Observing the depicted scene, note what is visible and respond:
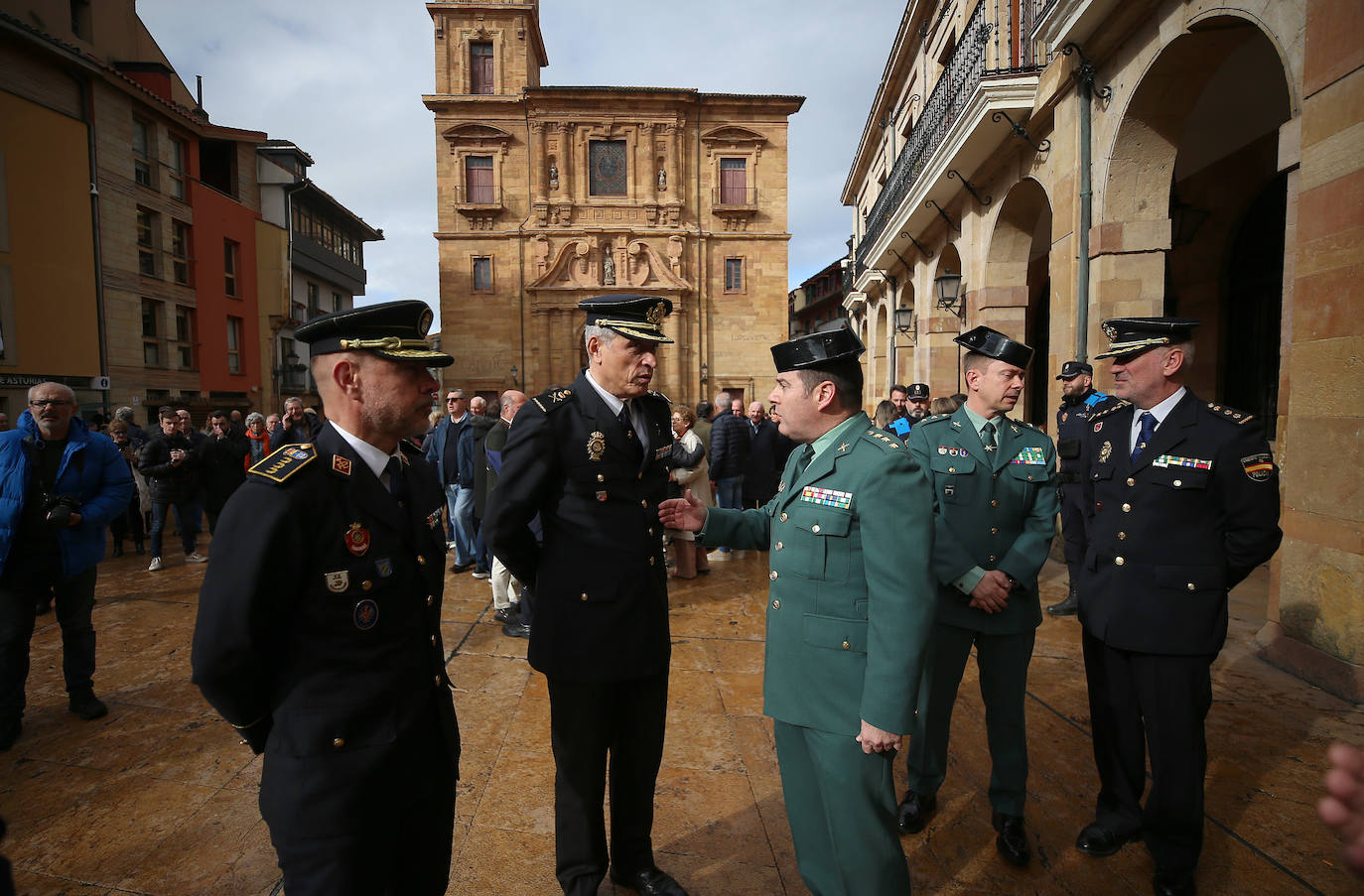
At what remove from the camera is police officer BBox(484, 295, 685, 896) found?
2.51 meters

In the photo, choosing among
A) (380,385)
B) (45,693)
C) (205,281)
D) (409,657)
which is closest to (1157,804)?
(409,657)

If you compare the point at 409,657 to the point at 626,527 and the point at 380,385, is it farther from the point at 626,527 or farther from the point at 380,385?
the point at 626,527

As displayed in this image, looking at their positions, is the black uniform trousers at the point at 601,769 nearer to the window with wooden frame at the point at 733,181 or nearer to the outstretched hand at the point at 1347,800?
the outstretched hand at the point at 1347,800

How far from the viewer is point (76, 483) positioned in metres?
4.27

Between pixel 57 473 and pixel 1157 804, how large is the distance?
6108 millimetres

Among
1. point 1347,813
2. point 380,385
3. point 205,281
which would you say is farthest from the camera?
point 205,281

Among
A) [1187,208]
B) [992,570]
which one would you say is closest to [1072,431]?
[992,570]

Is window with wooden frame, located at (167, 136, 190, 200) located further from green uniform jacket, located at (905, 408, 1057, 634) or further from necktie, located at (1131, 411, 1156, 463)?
necktie, located at (1131, 411, 1156, 463)

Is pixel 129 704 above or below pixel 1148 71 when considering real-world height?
below

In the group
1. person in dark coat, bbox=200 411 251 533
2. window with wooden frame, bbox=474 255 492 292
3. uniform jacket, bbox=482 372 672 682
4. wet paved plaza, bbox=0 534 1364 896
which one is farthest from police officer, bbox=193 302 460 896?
window with wooden frame, bbox=474 255 492 292

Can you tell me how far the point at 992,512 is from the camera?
9.88 feet

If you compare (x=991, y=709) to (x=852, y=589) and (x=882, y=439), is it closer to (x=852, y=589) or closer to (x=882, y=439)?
(x=852, y=589)

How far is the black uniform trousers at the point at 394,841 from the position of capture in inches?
63.0

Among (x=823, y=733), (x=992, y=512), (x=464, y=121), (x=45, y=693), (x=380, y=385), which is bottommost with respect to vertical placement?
(x=45, y=693)
